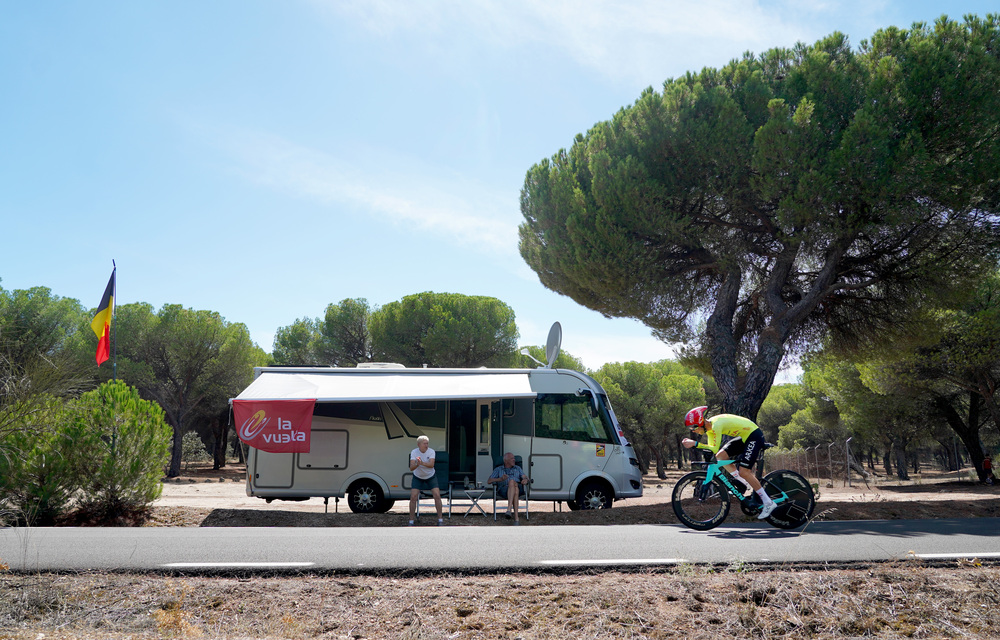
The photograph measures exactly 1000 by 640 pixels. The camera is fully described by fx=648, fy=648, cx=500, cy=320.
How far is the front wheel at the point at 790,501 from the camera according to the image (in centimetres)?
733

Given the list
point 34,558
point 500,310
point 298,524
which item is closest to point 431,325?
point 500,310

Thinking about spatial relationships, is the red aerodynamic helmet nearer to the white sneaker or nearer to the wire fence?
the white sneaker

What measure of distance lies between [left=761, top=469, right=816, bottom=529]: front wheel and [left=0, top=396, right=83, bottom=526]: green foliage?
8.91 meters

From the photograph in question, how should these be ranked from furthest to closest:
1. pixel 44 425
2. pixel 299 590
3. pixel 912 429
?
1. pixel 912 429
2. pixel 44 425
3. pixel 299 590

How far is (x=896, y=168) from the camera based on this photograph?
11617 millimetres

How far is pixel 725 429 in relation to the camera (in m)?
7.49

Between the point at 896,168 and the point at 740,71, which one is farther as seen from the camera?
the point at 740,71

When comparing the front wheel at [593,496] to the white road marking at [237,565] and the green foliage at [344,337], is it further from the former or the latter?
the green foliage at [344,337]

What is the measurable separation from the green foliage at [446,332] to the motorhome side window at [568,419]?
1992 centimetres

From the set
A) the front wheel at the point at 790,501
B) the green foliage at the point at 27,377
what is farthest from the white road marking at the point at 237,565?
the front wheel at the point at 790,501

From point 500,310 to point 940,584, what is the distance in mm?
29339

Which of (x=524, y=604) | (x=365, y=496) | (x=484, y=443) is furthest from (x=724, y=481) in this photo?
(x=365, y=496)

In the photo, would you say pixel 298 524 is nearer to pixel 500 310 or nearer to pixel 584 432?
pixel 584 432

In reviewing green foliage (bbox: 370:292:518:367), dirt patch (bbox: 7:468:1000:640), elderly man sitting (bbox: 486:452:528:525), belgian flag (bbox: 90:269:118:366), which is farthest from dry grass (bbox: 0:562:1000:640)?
green foliage (bbox: 370:292:518:367)
